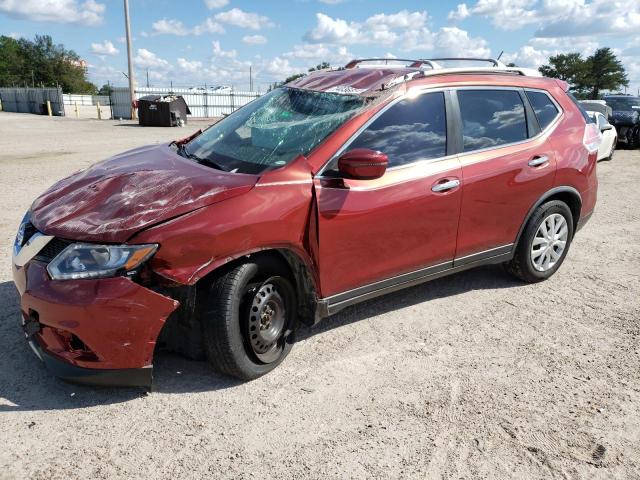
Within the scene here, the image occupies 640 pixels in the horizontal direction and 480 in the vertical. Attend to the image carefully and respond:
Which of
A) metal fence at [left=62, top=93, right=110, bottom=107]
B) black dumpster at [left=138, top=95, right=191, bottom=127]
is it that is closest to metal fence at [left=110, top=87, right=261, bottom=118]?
black dumpster at [left=138, top=95, right=191, bottom=127]

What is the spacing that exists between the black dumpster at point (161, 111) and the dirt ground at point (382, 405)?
2443cm

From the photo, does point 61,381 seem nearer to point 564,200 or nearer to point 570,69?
point 564,200

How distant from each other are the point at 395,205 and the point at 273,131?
3.25 ft

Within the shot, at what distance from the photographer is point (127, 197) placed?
9.79 ft

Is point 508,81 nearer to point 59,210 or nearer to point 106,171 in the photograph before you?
point 106,171

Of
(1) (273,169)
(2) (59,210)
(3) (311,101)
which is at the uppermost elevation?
(3) (311,101)

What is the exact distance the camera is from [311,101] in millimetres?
3891

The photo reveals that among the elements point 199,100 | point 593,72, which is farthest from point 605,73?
point 199,100

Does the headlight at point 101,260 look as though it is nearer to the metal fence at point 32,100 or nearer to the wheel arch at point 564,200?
the wheel arch at point 564,200

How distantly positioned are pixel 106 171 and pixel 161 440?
5.78 ft

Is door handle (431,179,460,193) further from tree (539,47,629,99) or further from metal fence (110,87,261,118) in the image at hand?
tree (539,47,629,99)

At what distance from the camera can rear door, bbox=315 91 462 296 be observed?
3.30 metres

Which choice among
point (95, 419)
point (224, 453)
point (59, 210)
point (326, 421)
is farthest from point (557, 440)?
point (59, 210)

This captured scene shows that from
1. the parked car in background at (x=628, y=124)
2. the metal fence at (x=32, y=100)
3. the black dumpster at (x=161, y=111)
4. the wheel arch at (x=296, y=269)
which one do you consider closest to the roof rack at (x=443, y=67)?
the wheel arch at (x=296, y=269)
